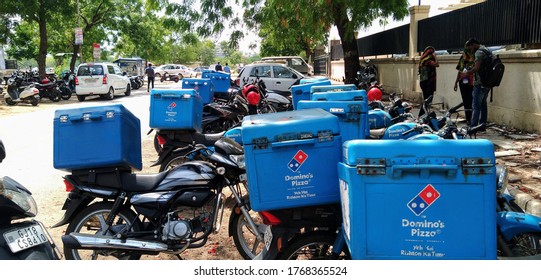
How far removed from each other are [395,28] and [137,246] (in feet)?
52.2

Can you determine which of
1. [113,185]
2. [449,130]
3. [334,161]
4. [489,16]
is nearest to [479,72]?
[489,16]

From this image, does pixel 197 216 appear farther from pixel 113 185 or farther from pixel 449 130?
pixel 449 130

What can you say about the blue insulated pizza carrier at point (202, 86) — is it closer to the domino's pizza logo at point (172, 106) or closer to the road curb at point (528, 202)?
the domino's pizza logo at point (172, 106)

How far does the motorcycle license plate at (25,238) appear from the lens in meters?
2.49

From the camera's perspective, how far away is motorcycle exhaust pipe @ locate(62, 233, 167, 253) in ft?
11.7

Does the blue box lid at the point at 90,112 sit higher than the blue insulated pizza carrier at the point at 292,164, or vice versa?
the blue box lid at the point at 90,112

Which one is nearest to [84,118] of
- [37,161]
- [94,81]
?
[37,161]

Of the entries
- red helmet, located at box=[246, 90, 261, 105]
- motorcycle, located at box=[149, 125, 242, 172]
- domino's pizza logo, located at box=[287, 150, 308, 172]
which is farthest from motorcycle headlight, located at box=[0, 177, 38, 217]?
red helmet, located at box=[246, 90, 261, 105]

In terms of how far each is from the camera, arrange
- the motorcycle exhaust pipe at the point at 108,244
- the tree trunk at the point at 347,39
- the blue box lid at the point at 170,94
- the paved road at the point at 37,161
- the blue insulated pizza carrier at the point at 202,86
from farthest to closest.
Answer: the tree trunk at the point at 347,39 → the blue insulated pizza carrier at the point at 202,86 → the blue box lid at the point at 170,94 → the paved road at the point at 37,161 → the motorcycle exhaust pipe at the point at 108,244

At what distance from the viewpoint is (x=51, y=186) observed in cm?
648

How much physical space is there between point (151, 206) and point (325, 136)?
1.53 meters

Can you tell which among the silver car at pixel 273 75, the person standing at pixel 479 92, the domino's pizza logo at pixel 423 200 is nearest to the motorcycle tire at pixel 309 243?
the domino's pizza logo at pixel 423 200

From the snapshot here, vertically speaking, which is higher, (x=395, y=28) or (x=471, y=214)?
(x=395, y=28)

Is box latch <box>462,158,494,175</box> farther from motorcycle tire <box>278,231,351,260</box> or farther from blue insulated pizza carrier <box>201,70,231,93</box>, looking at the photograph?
blue insulated pizza carrier <box>201,70,231,93</box>
